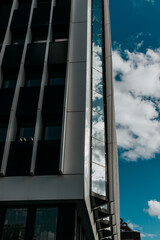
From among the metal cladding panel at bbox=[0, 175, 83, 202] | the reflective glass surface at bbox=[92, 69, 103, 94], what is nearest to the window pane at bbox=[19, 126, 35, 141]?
the metal cladding panel at bbox=[0, 175, 83, 202]

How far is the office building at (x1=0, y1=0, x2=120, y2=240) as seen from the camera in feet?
38.5

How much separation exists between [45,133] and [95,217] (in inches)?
275

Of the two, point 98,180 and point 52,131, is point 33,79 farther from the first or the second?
point 98,180

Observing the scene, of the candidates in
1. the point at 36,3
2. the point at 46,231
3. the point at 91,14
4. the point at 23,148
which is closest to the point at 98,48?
the point at 91,14

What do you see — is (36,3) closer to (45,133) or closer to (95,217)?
(45,133)

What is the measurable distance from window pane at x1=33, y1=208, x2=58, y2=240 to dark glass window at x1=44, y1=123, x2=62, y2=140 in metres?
4.00

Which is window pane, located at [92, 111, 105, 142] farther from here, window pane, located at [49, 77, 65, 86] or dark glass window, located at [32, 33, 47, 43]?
dark glass window, located at [32, 33, 47, 43]

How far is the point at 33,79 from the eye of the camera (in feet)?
53.5

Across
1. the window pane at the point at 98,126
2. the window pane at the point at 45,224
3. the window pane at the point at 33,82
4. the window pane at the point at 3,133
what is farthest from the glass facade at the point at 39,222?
the window pane at the point at 33,82

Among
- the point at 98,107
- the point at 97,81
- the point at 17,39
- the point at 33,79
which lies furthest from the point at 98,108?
the point at 17,39

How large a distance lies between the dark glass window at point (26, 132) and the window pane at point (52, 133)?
886mm

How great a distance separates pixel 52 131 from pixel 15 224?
538 cm

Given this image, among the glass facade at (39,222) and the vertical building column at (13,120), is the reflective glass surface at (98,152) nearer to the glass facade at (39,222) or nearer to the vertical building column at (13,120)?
the glass facade at (39,222)

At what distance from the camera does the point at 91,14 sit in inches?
757
